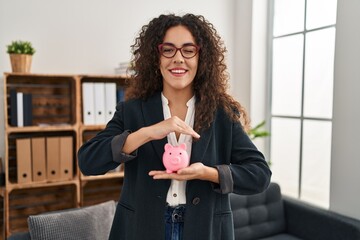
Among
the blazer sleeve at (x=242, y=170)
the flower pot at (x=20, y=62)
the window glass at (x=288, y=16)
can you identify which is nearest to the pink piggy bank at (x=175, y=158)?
the blazer sleeve at (x=242, y=170)

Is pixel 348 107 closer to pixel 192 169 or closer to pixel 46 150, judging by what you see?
pixel 192 169

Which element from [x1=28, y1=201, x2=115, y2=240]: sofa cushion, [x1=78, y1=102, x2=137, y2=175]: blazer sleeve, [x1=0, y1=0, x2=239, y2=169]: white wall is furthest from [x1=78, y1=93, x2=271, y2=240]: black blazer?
[x1=0, y1=0, x2=239, y2=169]: white wall

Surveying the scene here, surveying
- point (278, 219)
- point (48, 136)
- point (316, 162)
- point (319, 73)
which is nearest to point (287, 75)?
point (319, 73)

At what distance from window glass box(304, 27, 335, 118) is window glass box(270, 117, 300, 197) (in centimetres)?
24

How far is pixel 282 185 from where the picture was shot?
10.8 ft

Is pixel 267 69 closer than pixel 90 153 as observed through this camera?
No

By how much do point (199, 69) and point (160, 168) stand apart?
342 millimetres

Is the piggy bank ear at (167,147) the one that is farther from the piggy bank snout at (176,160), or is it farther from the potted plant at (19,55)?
the potted plant at (19,55)

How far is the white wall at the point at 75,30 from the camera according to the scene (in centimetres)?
258

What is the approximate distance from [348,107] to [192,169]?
1.86m

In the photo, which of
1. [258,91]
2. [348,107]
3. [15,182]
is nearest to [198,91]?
[348,107]

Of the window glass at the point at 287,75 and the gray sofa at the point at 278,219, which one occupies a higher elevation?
the window glass at the point at 287,75

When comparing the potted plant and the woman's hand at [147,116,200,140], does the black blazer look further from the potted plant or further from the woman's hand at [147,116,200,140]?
the potted plant

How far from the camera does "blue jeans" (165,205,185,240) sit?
1.00m
